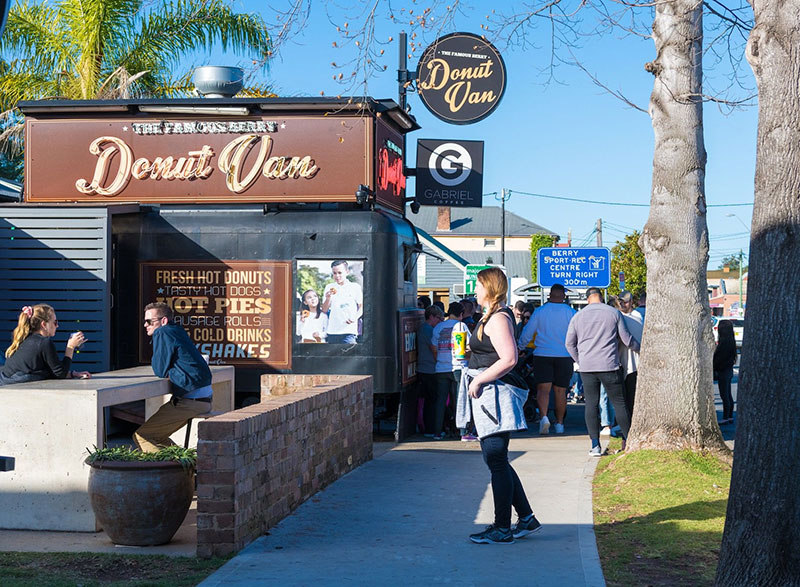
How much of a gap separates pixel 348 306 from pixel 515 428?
6312mm

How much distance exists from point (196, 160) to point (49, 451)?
6.90 m

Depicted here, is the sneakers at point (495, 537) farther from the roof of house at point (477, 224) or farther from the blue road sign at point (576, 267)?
the roof of house at point (477, 224)

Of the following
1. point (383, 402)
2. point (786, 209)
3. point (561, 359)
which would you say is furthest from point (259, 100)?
point (786, 209)

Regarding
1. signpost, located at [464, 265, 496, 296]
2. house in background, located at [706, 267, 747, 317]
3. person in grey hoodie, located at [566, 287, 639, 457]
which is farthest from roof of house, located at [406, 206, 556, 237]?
person in grey hoodie, located at [566, 287, 639, 457]

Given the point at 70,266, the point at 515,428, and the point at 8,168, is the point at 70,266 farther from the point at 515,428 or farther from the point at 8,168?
the point at 8,168

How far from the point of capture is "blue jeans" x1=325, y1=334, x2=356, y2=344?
13.2 metres

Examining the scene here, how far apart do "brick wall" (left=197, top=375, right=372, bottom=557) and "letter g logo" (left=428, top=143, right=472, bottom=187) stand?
19.0 feet

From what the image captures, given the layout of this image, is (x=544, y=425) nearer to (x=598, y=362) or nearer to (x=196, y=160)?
(x=598, y=362)

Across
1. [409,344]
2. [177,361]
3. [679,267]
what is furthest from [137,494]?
[409,344]

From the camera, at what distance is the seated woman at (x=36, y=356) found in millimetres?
8422

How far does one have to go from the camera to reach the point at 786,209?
18.0 ft

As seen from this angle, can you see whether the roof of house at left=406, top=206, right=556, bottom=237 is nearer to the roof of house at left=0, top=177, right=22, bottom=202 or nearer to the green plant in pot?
the roof of house at left=0, top=177, right=22, bottom=202

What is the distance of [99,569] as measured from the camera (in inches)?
255

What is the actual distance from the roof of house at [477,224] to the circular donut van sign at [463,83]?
6682cm
